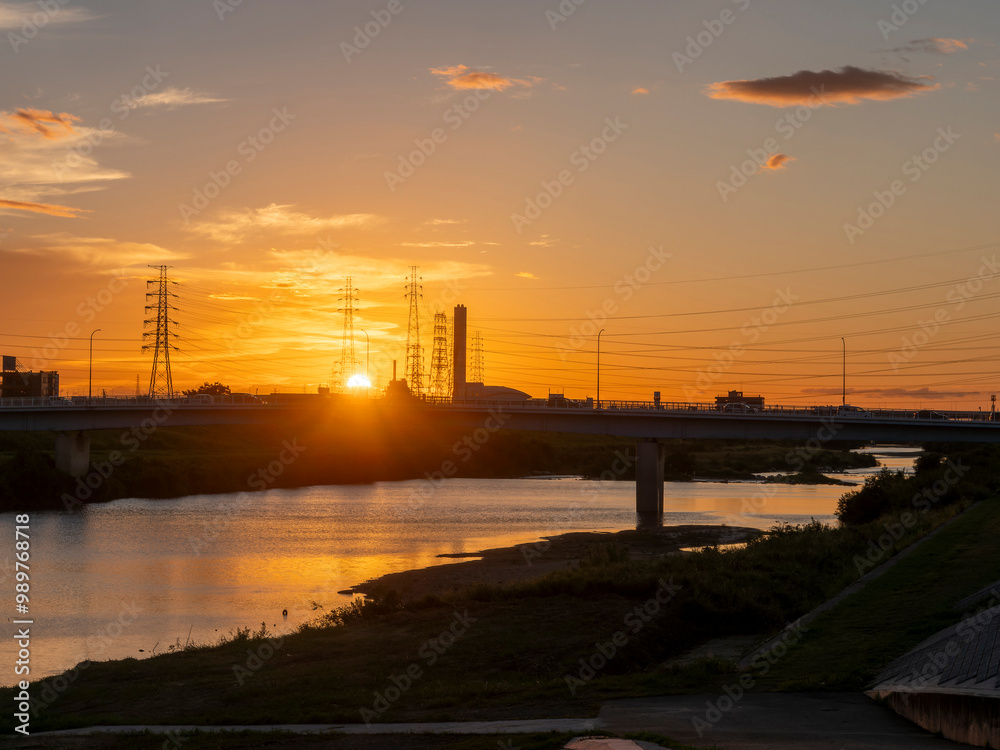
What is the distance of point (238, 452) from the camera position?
14650 centimetres

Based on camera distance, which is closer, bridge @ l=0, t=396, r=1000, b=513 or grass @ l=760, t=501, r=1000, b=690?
grass @ l=760, t=501, r=1000, b=690

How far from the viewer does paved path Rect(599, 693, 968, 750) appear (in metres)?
16.0

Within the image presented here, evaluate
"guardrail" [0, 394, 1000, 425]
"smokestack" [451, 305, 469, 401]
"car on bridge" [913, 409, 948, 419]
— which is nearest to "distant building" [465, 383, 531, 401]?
"smokestack" [451, 305, 469, 401]

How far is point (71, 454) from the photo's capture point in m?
104

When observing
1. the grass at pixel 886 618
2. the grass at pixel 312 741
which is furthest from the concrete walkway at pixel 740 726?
the grass at pixel 886 618

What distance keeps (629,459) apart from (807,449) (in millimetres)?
47102

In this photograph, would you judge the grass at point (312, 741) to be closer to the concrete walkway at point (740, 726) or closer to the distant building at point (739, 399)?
the concrete walkway at point (740, 726)

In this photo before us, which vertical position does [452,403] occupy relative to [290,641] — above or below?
above

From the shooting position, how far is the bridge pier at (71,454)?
103375mm

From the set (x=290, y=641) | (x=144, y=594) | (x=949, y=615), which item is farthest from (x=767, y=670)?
(x=144, y=594)

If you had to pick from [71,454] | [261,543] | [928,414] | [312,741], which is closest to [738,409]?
[928,414]

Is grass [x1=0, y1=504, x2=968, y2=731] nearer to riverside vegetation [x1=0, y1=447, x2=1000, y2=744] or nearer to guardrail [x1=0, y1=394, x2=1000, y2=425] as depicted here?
riverside vegetation [x1=0, y1=447, x2=1000, y2=744]

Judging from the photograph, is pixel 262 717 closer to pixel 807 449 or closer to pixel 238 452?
pixel 238 452

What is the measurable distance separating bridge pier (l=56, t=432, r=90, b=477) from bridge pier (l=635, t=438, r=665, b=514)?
62265 millimetres
